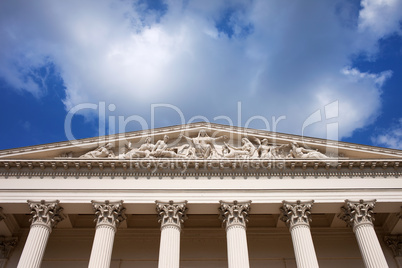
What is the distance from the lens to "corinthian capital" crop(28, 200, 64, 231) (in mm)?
17359

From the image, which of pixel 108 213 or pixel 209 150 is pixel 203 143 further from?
pixel 108 213

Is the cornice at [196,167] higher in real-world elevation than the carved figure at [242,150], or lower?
lower

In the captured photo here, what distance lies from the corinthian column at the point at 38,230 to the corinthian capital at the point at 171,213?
477 cm

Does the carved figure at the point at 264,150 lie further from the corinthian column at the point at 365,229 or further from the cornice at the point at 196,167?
the corinthian column at the point at 365,229

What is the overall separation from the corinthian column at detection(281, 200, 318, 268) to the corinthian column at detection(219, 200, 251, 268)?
1.90 metres

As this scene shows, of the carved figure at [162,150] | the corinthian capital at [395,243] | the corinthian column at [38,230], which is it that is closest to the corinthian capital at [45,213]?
the corinthian column at [38,230]

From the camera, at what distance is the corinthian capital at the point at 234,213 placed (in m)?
17.4

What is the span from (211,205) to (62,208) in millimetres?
7045

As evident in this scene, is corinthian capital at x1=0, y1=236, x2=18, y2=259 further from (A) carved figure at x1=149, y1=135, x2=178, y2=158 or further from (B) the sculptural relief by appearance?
(A) carved figure at x1=149, y1=135, x2=178, y2=158

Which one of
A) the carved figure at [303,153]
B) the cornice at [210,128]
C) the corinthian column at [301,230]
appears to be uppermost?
the cornice at [210,128]

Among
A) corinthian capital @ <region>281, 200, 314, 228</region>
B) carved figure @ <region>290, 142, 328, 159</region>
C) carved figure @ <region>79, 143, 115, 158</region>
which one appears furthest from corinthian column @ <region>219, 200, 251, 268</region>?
carved figure @ <region>79, 143, 115, 158</region>

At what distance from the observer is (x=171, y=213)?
17656 mm

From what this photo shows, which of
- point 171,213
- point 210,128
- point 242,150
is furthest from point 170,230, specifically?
point 210,128

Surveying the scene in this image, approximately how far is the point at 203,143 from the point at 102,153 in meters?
5.18
